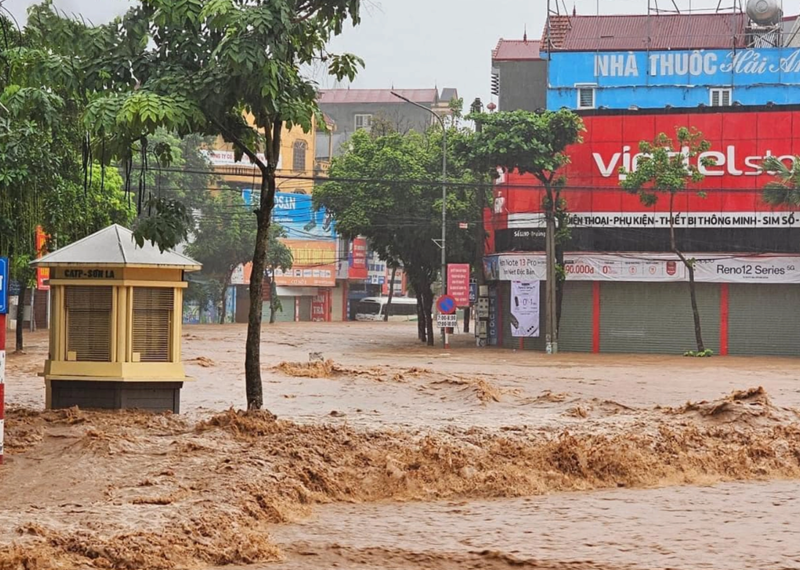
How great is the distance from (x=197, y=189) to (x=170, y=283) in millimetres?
54192

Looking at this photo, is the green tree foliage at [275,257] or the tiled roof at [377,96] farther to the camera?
the tiled roof at [377,96]

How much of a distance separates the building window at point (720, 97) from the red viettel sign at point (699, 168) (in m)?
14.0

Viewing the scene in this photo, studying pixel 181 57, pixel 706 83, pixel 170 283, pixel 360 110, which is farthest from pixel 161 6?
pixel 360 110

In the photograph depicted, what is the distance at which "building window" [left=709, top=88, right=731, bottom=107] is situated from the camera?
2203 inches

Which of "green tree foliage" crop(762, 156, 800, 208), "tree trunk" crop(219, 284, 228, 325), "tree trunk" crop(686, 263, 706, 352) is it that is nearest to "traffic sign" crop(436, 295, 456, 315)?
"tree trunk" crop(686, 263, 706, 352)

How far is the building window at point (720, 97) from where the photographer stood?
56.0m

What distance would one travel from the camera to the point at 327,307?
84875 mm

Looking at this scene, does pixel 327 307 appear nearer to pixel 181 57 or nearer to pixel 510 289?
pixel 510 289

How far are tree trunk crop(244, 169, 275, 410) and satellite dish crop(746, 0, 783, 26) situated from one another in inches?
1814

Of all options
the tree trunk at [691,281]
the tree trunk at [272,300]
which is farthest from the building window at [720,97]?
the tree trunk at [272,300]

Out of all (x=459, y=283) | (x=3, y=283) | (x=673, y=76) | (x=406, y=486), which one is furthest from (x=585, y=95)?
(x=3, y=283)

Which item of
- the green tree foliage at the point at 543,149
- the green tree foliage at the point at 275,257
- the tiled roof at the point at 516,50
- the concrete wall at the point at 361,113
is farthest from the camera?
the concrete wall at the point at 361,113

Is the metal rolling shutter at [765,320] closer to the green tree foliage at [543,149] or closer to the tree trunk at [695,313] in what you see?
the tree trunk at [695,313]

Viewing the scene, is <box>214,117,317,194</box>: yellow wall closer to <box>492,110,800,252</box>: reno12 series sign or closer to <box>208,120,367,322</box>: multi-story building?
<box>208,120,367,322</box>: multi-story building
